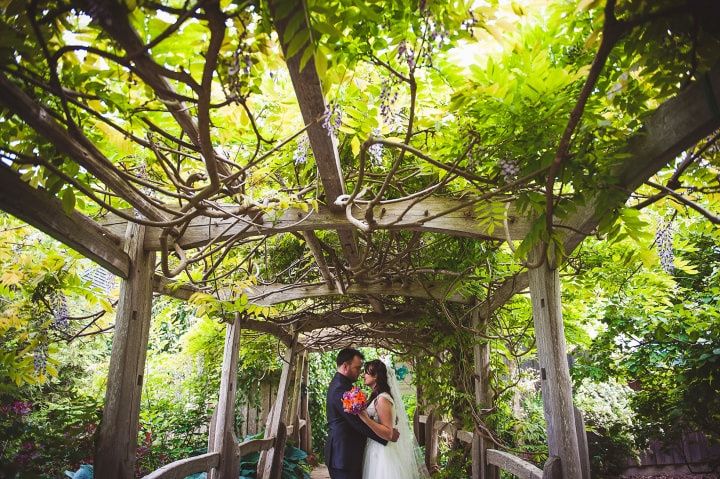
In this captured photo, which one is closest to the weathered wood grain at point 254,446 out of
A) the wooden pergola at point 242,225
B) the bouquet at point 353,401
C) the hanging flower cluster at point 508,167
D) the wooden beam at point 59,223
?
the wooden pergola at point 242,225

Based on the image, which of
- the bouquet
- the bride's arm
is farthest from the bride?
the bouquet

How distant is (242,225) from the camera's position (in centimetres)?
286

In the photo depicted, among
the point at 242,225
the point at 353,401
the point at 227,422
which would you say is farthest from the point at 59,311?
the point at 353,401

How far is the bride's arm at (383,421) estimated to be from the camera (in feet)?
15.3

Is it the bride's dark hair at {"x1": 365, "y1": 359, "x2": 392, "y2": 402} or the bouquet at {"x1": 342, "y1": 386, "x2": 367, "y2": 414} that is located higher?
the bride's dark hair at {"x1": 365, "y1": 359, "x2": 392, "y2": 402}

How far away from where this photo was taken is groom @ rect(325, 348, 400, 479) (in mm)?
4523

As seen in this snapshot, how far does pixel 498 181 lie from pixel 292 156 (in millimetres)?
1200

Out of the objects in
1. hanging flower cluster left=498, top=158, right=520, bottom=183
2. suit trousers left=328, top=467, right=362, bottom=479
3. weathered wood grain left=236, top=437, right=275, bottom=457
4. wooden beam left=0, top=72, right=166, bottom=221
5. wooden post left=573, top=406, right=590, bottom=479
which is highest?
hanging flower cluster left=498, top=158, right=520, bottom=183

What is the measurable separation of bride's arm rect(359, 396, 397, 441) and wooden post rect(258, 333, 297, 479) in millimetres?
1963

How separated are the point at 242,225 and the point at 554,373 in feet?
6.04

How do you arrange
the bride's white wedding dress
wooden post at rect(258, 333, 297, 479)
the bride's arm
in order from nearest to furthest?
1. the bride's arm
2. the bride's white wedding dress
3. wooden post at rect(258, 333, 297, 479)

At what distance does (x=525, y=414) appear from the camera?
686 cm

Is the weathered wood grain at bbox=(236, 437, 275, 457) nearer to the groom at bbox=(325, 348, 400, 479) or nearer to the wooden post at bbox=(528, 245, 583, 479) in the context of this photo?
the groom at bbox=(325, 348, 400, 479)

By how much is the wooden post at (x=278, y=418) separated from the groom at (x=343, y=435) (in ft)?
5.85
